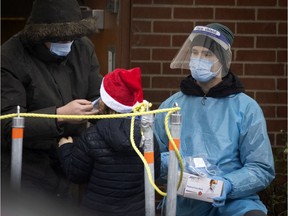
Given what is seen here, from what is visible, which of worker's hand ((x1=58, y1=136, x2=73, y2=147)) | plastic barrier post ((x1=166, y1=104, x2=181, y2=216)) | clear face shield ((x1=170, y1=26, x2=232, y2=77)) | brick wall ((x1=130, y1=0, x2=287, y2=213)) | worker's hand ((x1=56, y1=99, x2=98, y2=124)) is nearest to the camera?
plastic barrier post ((x1=166, y1=104, x2=181, y2=216))

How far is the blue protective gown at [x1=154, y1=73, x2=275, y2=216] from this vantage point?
14.6ft

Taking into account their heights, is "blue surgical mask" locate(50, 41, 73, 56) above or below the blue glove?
above

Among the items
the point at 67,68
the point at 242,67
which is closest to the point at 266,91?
the point at 242,67

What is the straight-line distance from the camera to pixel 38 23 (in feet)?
14.9

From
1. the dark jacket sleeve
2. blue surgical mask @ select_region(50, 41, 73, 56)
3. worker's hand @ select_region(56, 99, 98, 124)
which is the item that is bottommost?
the dark jacket sleeve

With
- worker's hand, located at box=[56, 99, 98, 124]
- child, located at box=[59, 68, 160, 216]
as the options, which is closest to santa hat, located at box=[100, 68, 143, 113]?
child, located at box=[59, 68, 160, 216]

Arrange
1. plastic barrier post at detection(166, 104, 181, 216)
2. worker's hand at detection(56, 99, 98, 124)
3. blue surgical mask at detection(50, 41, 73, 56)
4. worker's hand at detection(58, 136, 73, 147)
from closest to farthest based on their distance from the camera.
→ 1. plastic barrier post at detection(166, 104, 181, 216)
2. worker's hand at detection(56, 99, 98, 124)
3. worker's hand at detection(58, 136, 73, 147)
4. blue surgical mask at detection(50, 41, 73, 56)

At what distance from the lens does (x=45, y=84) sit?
4.50 metres

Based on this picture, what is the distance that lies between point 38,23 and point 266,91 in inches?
92.9

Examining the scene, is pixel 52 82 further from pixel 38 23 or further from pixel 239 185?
pixel 239 185

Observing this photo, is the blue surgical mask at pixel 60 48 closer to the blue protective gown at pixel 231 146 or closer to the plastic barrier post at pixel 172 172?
the blue protective gown at pixel 231 146

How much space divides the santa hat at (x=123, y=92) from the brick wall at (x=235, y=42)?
2144 mm

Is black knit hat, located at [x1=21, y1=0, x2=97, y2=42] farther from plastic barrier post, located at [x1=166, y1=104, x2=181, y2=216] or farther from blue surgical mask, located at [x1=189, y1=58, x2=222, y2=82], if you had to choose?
plastic barrier post, located at [x1=166, y1=104, x2=181, y2=216]

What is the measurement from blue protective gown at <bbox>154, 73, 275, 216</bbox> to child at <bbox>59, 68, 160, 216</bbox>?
482 millimetres
